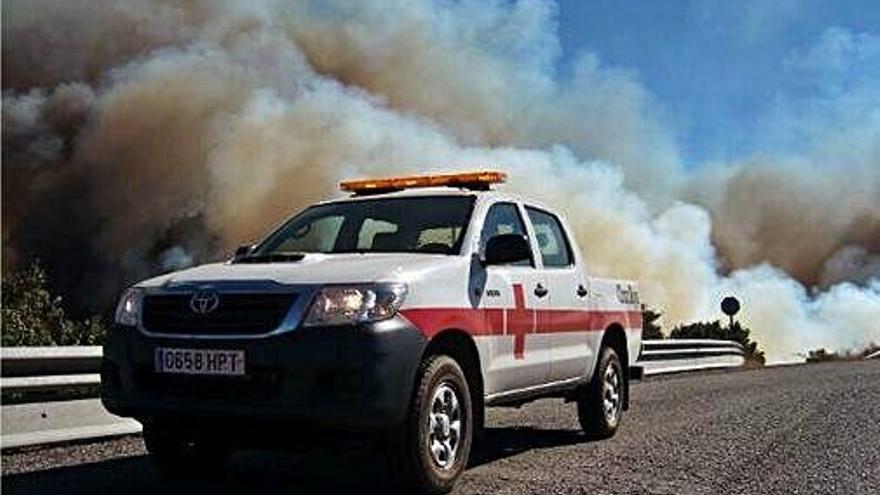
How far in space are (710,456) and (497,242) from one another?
7.27ft

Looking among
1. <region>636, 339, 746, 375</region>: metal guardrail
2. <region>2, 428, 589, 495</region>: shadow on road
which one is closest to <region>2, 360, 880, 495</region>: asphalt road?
<region>2, 428, 589, 495</region>: shadow on road

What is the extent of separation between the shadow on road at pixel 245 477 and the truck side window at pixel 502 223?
4.54 feet

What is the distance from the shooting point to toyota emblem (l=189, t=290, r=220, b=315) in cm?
482

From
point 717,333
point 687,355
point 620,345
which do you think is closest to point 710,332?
point 717,333

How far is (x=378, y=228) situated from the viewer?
6176mm

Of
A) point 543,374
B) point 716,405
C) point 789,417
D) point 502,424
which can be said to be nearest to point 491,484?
point 543,374

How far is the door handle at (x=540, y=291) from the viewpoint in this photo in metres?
6.38

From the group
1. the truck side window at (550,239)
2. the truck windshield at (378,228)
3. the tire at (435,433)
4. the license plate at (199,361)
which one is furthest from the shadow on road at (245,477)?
the truck side window at (550,239)

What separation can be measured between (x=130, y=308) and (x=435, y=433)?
1647 mm

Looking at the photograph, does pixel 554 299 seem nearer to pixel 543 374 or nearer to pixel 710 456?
pixel 543 374

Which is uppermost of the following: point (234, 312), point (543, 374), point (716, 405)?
point (234, 312)

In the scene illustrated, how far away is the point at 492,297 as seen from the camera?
18.8ft

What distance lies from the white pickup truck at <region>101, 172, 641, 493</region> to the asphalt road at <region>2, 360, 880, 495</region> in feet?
1.25

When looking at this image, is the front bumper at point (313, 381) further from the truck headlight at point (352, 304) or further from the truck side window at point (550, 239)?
Answer: the truck side window at point (550, 239)
